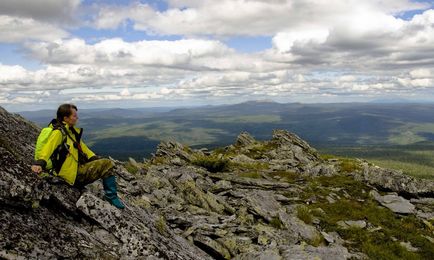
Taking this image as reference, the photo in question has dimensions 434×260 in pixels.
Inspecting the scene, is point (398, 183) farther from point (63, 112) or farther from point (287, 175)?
point (63, 112)

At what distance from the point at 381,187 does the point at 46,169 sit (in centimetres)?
3652

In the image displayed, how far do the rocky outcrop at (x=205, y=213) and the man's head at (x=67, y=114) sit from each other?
1895 mm

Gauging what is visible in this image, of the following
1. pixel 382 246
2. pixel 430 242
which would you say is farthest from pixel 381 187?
pixel 382 246

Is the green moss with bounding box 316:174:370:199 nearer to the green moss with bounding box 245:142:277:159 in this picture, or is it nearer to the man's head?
the green moss with bounding box 245:142:277:159

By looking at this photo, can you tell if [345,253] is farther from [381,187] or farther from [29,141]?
[381,187]

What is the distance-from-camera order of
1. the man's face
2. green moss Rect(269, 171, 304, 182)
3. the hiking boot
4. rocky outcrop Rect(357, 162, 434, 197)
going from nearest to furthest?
the man's face, the hiking boot, rocky outcrop Rect(357, 162, 434, 197), green moss Rect(269, 171, 304, 182)

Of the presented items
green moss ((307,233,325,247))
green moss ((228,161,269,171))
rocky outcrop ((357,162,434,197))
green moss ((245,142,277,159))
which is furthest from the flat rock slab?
green moss ((245,142,277,159))

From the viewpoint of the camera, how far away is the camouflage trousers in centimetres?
1335

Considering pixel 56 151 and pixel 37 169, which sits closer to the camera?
pixel 37 169

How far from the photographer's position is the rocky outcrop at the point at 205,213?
1046 centimetres

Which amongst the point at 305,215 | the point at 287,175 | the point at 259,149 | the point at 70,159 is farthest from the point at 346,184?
the point at 70,159

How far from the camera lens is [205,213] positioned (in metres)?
23.5

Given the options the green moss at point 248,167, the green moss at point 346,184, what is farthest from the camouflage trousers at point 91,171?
the green moss at point 248,167

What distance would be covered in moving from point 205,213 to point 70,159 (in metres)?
12.4
